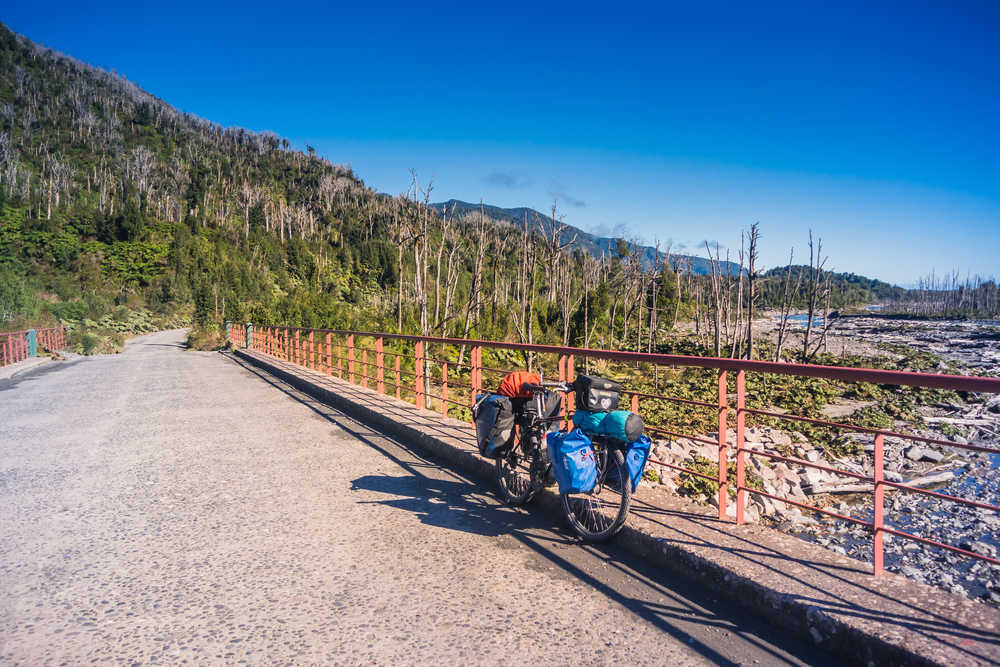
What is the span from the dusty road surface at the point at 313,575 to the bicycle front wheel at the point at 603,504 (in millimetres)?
139

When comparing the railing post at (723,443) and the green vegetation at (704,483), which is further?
the green vegetation at (704,483)

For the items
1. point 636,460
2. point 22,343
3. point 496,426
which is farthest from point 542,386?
point 22,343

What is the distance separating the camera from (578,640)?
2.67 m

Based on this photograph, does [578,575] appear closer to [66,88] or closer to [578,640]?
[578,640]

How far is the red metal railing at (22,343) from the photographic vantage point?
59.9 feet

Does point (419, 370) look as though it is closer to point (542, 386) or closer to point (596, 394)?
point (542, 386)

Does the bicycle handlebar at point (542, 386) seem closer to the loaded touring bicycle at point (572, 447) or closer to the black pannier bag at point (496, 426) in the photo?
the loaded touring bicycle at point (572, 447)

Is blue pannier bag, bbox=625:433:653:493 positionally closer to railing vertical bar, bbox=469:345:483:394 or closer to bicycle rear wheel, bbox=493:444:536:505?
bicycle rear wheel, bbox=493:444:536:505

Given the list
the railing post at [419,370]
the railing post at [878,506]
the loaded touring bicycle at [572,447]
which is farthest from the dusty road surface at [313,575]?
the railing post at [419,370]

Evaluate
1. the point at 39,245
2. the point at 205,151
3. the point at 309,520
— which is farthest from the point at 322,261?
the point at 309,520

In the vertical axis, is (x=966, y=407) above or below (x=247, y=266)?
below

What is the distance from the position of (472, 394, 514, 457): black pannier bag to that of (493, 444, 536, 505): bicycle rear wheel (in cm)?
12

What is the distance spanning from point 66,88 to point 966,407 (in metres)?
190

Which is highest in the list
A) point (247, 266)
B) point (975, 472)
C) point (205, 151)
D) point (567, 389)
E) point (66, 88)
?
point (66, 88)
